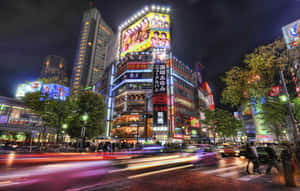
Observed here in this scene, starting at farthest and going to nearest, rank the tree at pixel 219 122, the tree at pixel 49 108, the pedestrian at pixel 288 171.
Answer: the tree at pixel 219 122, the tree at pixel 49 108, the pedestrian at pixel 288 171

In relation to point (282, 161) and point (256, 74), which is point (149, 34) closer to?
point (256, 74)

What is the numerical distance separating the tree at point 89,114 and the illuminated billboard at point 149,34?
45599 millimetres

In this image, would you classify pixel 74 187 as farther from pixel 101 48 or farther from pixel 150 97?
pixel 101 48

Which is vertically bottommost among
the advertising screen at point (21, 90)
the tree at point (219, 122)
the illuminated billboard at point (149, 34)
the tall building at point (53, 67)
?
the tree at point (219, 122)

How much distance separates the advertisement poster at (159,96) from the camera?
5328cm

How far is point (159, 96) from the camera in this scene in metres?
60.7

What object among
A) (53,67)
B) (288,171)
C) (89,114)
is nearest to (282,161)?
(288,171)

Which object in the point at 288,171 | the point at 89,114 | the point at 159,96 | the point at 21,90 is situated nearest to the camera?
the point at 288,171

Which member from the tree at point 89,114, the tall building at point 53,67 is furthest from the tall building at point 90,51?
the tree at point 89,114

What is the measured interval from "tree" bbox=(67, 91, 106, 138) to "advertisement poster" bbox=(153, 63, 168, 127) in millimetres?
24173

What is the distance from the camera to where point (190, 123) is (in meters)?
65.2

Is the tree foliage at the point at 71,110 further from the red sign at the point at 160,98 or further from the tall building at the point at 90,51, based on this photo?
the tall building at the point at 90,51

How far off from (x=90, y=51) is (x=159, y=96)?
12148cm

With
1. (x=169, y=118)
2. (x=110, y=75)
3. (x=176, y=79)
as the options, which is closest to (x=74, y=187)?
(x=169, y=118)
